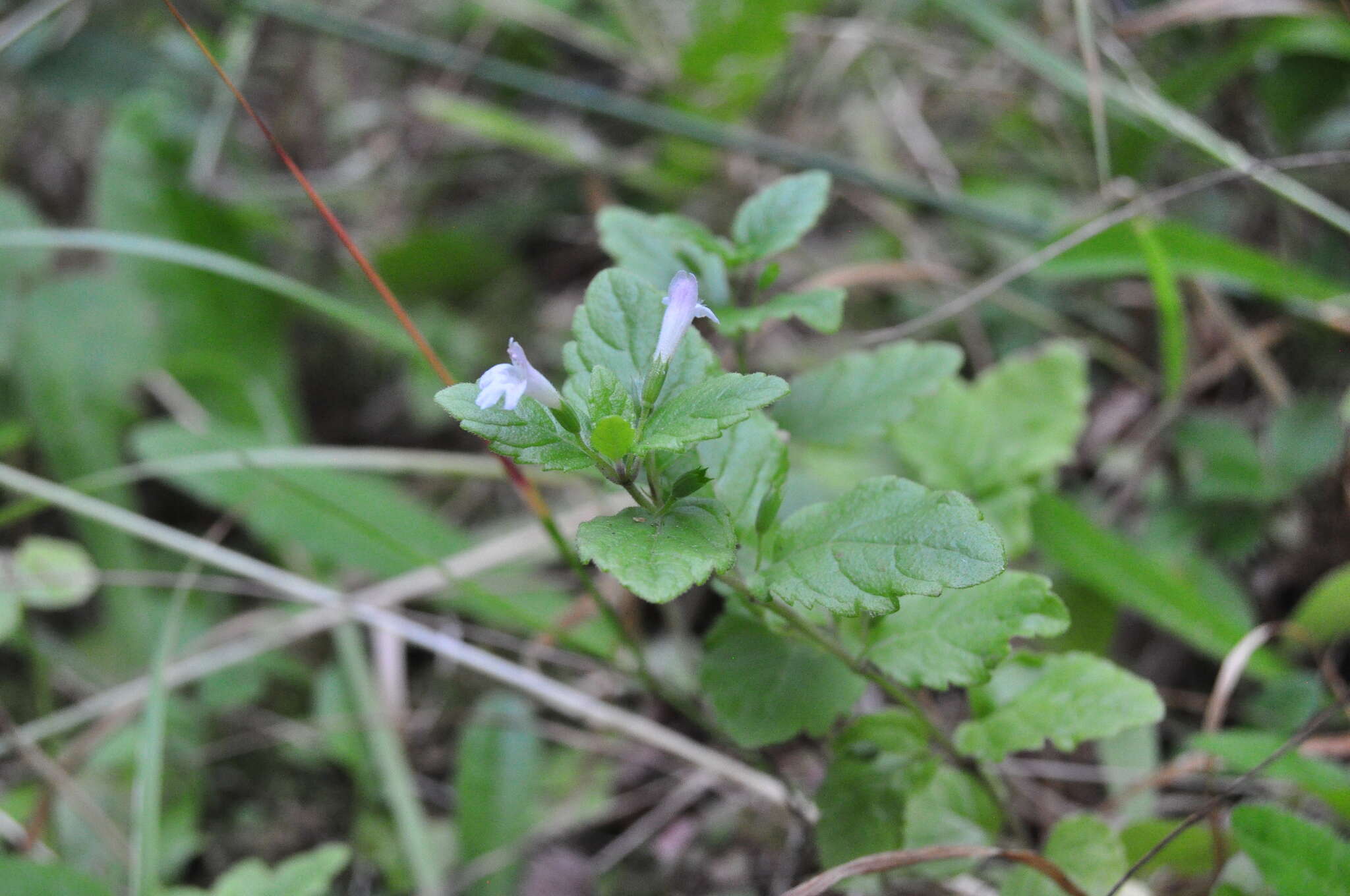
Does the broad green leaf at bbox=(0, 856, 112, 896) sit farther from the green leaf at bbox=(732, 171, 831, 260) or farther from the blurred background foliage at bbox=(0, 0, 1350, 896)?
the green leaf at bbox=(732, 171, 831, 260)

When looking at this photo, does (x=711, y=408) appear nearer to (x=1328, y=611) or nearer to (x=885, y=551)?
(x=885, y=551)

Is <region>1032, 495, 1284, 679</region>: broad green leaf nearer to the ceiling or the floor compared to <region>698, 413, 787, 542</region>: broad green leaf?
nearer to the floor

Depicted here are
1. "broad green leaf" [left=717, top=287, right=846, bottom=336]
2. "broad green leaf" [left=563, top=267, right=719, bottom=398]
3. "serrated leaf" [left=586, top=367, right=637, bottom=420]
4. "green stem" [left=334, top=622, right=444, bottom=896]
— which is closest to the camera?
"serrated leaf" [left=586, top=367, right=637, bottom=420]

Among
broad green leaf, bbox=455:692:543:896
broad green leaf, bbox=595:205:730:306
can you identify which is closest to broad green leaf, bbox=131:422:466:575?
broad green leaf, bbox=455:692:543:896

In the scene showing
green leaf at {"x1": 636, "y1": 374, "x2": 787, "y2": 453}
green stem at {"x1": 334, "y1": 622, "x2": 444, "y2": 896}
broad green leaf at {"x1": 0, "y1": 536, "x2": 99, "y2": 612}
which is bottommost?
green stem at {"x1": 334, "y1": 622, "x2": 444, "y2": 896}

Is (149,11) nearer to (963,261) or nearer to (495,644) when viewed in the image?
(495,644)

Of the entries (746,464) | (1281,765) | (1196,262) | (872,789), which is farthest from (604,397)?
(1196,262)

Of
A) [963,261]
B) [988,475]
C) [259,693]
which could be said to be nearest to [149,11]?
[259,693]
